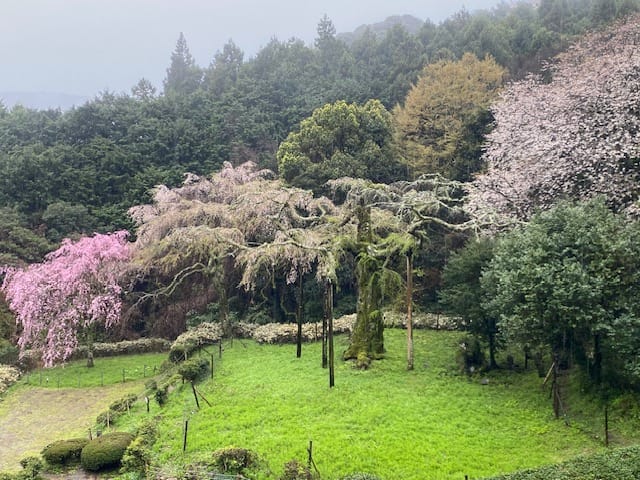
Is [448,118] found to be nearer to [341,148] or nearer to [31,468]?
[341,148]

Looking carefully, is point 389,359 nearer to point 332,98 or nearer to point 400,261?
point 400,261

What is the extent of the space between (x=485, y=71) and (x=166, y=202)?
81.7ft

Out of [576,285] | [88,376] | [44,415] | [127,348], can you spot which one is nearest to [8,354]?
[88,376]

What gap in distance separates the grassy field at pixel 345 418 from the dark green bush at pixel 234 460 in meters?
0.44

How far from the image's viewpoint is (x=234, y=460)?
1218cm

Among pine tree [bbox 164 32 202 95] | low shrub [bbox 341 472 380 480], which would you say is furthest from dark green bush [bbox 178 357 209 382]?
pine tree [bbox 164 32 202 95]

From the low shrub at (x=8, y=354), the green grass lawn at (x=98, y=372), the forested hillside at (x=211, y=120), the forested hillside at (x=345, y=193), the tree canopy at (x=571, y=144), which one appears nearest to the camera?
the forested hillside at (x=345, y=193)

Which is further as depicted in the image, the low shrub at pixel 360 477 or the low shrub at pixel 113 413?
the low shrub at pixel 113 413

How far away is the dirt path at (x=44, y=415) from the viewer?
16.2 metres

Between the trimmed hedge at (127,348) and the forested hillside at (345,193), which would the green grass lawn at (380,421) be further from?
the trimmed hedge at (127,348)

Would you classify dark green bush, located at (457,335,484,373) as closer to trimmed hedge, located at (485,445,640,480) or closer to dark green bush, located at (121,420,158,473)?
trimmed hedge, located at (485,445,640,480)

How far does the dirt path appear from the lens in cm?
1625

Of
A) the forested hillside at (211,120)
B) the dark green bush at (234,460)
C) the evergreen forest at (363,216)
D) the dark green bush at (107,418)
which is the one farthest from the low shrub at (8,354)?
the dark green bush at (234,460)

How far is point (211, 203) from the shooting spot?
29.1m
